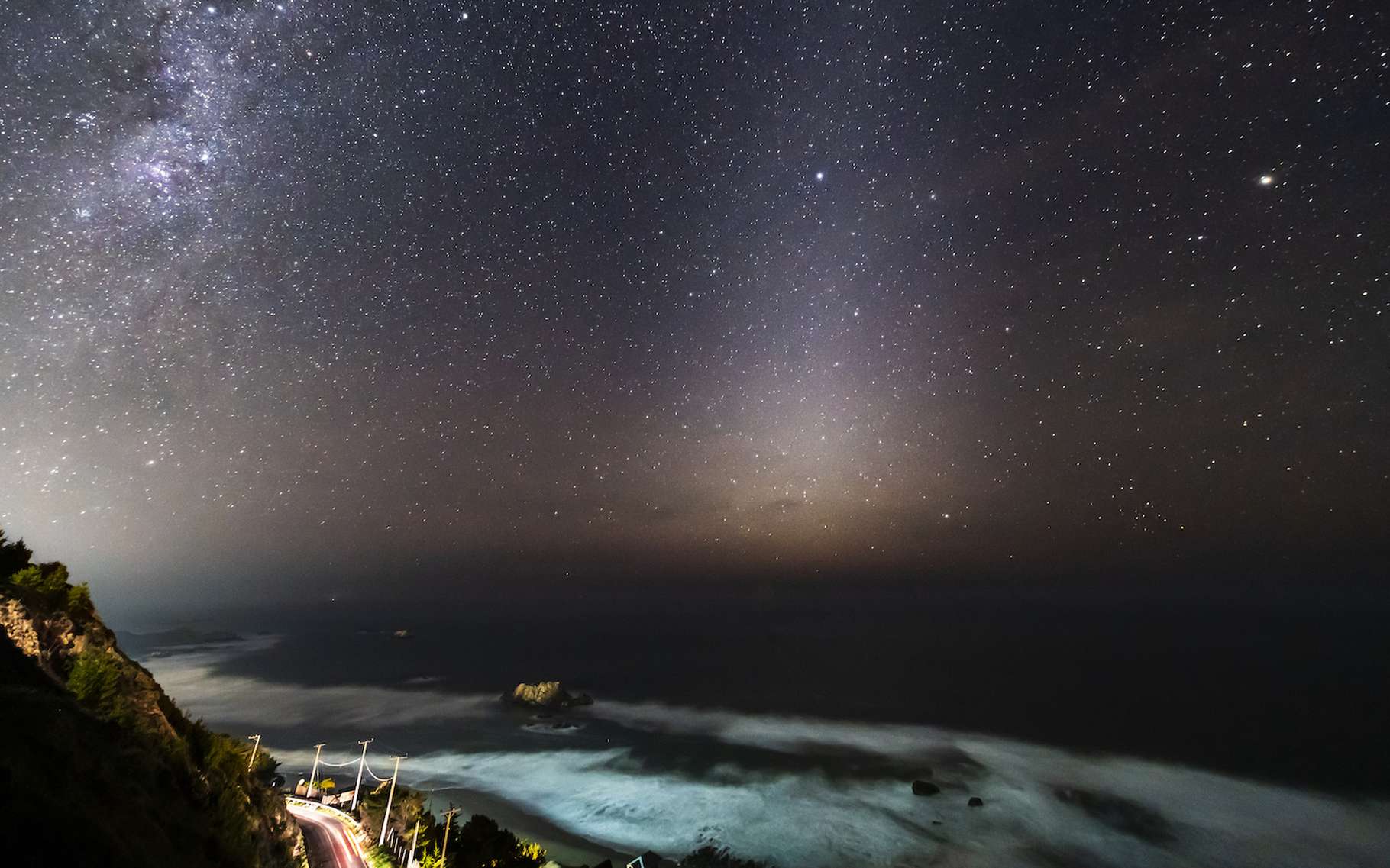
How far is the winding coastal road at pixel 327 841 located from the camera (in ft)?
90.2

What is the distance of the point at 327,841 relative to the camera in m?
30.5

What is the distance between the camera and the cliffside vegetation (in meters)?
10.5

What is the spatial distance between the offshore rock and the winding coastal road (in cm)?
7859

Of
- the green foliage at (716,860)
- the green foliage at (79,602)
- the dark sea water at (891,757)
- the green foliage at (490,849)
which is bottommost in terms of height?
the dark sea water at (891,757)

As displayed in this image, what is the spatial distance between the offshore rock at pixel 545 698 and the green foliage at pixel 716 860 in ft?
236

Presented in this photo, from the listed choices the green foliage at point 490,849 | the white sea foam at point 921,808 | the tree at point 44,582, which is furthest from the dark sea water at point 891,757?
the tree at point 44,582

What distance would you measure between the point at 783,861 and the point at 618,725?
188ft

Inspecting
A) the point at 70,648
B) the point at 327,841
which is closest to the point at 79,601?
the point at 70,648

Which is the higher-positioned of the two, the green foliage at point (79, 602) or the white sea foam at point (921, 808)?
the green foliage at point (79, 602)

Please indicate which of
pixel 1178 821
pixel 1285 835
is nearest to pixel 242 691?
pixel 1178 821

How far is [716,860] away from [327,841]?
2823 centimetres

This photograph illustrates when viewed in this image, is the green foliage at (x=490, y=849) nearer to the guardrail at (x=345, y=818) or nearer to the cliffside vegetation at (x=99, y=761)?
the guardrail at (x=345, y=818)

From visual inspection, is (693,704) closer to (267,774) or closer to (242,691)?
(267,774)

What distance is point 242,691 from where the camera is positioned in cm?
13738
